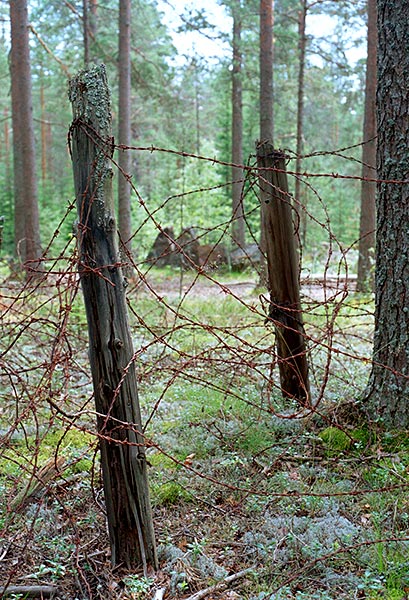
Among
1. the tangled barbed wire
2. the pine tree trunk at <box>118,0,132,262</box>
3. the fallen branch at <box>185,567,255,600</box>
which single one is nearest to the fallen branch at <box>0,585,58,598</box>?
the tangled barbed wire

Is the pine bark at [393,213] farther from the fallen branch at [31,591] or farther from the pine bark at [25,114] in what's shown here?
the pine bark at [25,114]

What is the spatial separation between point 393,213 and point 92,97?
2.28 m

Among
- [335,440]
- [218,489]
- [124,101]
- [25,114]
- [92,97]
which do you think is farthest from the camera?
[124,101]

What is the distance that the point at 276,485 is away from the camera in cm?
365

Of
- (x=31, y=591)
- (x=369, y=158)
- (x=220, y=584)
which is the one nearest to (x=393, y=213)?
(x=220, y=584)

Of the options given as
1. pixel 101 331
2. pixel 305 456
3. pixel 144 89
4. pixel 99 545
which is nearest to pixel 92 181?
pixel 101 331

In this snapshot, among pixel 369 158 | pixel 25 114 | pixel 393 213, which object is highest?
pixel 25 114

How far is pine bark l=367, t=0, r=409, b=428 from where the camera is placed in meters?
3.87

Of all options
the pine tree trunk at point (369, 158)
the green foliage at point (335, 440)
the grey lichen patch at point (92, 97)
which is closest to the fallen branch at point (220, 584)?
the green foliage at point (335, 440)

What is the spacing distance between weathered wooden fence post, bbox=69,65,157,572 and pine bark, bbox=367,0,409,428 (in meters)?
1.97

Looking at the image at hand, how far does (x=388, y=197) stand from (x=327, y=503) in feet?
6.76

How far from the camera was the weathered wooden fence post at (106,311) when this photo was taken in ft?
8.61

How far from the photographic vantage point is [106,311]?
266 cm

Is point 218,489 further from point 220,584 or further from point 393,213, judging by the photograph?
point 393,213
